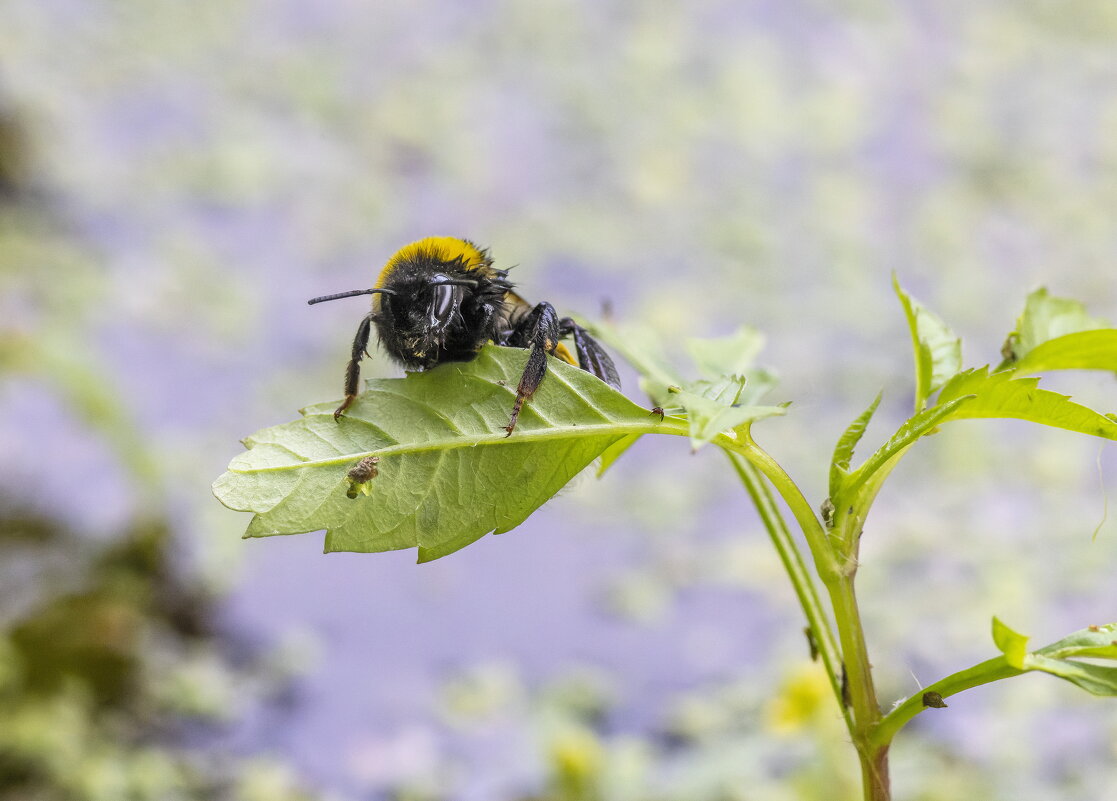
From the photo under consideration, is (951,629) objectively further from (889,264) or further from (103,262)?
(103,262)

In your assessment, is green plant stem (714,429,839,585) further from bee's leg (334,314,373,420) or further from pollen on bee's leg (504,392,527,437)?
bee's leg (334,314,373,420)

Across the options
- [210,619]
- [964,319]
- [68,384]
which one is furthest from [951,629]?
[68,384]

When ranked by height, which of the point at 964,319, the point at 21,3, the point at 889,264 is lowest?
the point at 964,319

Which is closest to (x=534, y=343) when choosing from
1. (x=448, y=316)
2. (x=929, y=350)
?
(x=448, y=316)

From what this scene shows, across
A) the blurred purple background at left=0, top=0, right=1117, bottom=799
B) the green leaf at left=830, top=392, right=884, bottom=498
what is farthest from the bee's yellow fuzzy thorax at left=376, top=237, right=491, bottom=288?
the blurred purple background at left=0, top=0, right=1117, bottom=799

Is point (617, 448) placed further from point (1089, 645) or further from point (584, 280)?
point (584, 280)

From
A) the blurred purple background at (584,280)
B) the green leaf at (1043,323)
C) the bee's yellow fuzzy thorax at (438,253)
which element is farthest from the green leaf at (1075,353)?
the blurred purple background at (584,280)

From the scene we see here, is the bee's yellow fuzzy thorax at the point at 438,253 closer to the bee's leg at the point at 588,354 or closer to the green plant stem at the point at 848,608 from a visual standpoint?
the bee's leg at the point at 588,354
